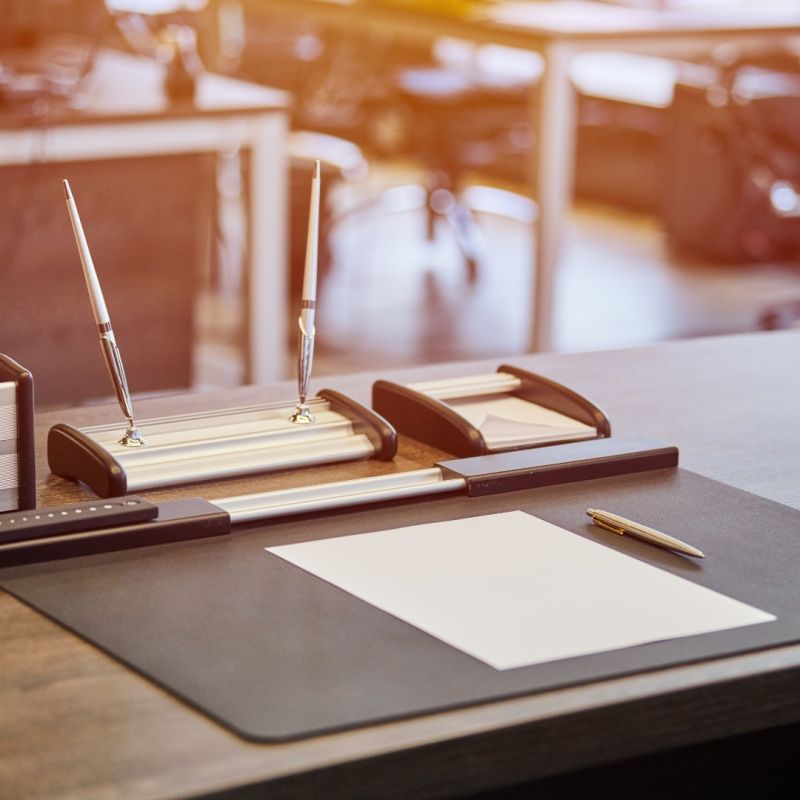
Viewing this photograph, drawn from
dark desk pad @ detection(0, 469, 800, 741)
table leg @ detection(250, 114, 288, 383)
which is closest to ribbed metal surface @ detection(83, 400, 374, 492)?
dark desk pad @ detection(0, 469, 800, 741)

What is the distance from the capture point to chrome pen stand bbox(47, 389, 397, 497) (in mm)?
1116

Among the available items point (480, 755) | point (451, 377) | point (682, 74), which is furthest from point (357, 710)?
point (682, 74)

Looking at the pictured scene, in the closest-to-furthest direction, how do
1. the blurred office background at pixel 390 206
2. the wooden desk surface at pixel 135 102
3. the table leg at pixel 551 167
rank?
1. the wooden desk surface at pixel 135 102
2. the blurred office background at pixel 390 206
3. the table leg at pixel 551 167

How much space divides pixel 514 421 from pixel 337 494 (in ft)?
0.75

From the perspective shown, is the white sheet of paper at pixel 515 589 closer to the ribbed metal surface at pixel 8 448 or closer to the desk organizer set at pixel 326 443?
the desk organizer set at pixel 326 443

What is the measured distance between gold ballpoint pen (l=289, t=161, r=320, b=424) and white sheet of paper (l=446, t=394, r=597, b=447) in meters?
0.13

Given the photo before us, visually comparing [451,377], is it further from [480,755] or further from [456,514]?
[480,755]

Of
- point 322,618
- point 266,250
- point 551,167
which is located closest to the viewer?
point 322,618

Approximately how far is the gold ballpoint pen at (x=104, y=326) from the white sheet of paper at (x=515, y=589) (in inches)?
8.2

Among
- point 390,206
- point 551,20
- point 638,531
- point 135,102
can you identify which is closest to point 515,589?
point 638,531

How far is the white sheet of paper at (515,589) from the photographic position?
34.7 inches

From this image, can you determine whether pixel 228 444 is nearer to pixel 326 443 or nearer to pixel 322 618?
pixel 326 443

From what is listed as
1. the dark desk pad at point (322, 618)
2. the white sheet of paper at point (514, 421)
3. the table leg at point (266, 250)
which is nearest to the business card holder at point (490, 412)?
the white sheet of paper at point (514, 421)

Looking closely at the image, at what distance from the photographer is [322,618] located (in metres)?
0.90
